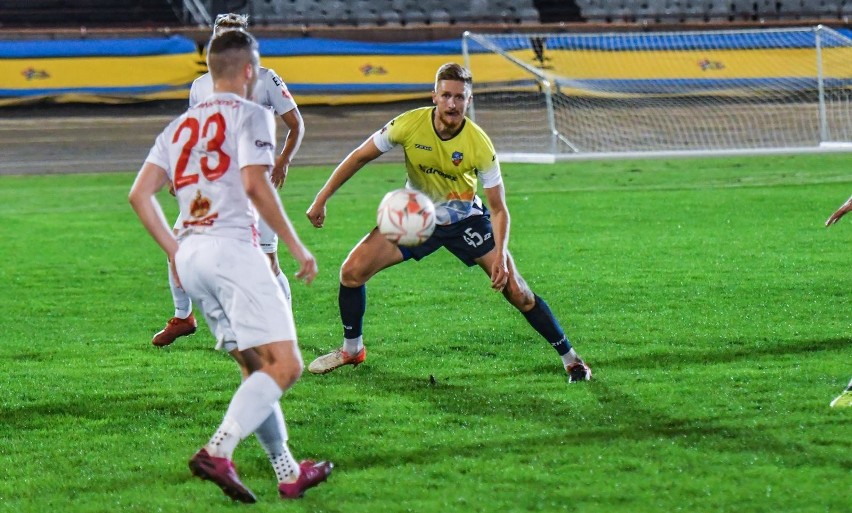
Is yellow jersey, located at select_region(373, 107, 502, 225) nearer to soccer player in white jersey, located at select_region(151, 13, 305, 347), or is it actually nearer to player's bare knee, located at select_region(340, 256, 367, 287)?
player's bare knee, located at select_region(340, 256, 367, 287)

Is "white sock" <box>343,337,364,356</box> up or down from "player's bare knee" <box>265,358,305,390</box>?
down

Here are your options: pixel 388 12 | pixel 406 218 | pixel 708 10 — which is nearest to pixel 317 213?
pixel 406 218

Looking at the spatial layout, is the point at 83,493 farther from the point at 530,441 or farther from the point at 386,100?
the point at 386,100

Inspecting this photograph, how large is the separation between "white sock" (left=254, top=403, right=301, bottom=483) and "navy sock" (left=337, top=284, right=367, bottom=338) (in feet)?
7.25

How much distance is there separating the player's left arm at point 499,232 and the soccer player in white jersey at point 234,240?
6.02 ft

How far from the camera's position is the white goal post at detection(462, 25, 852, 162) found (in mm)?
19188

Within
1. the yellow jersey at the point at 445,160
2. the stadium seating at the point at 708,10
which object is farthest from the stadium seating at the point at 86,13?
the yellow jersey at the point at 445,160

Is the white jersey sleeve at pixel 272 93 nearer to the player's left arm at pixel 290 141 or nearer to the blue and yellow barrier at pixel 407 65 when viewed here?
the player's left arm at pixel 290 141

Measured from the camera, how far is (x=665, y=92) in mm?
20000

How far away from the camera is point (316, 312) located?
8609mm

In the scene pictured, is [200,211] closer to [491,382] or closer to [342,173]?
[342,173]

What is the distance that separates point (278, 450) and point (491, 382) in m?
2.03

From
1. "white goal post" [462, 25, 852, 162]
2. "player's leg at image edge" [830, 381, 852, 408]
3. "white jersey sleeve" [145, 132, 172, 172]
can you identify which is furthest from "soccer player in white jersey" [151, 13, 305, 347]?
"white goal post" [462, 25, 852, 162]

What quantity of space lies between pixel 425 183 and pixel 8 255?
6.33 meters
